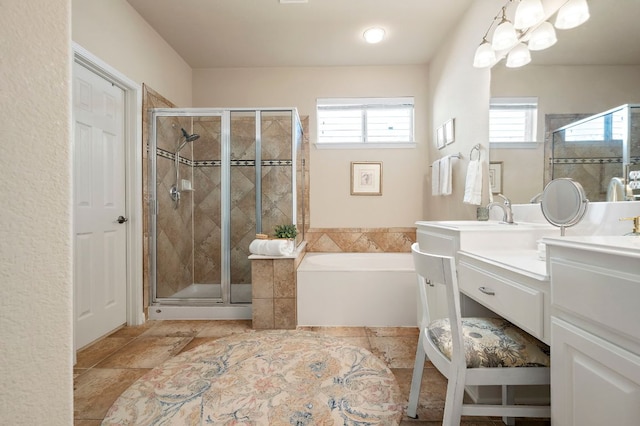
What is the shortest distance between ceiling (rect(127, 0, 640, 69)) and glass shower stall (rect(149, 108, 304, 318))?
74cm

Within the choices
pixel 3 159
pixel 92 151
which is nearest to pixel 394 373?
pixel 3 159

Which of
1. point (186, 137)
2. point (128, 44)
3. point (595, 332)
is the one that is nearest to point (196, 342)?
point (186, 137)

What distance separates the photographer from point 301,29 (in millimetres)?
2879

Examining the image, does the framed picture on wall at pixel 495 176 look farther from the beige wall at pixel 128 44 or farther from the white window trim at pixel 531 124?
the beige wall at pixel 128 44

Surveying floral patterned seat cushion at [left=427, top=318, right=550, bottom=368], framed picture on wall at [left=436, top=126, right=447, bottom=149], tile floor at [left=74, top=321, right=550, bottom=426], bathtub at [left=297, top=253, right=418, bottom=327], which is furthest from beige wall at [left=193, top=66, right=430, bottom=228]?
floral patterned seat cushion at [left=427, top=318, right=550, bottom=368]

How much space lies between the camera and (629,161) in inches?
50.6

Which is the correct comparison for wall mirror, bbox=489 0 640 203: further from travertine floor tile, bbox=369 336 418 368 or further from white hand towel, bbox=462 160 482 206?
travertine floor tile, bbox=369 336 418 368

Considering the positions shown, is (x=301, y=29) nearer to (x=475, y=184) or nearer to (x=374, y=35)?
(x=374, y=35)

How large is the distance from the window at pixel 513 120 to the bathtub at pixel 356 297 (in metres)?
1.20

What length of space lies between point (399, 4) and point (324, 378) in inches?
109

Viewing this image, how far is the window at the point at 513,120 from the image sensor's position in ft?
6.01

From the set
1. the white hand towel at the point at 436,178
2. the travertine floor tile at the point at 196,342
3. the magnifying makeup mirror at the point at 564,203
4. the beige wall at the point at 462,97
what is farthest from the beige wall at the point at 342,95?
the magnifying makeup mirror at the point at 564,203

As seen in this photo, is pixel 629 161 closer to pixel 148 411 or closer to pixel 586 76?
pixel 586 76

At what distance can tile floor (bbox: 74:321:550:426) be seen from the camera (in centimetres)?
150
